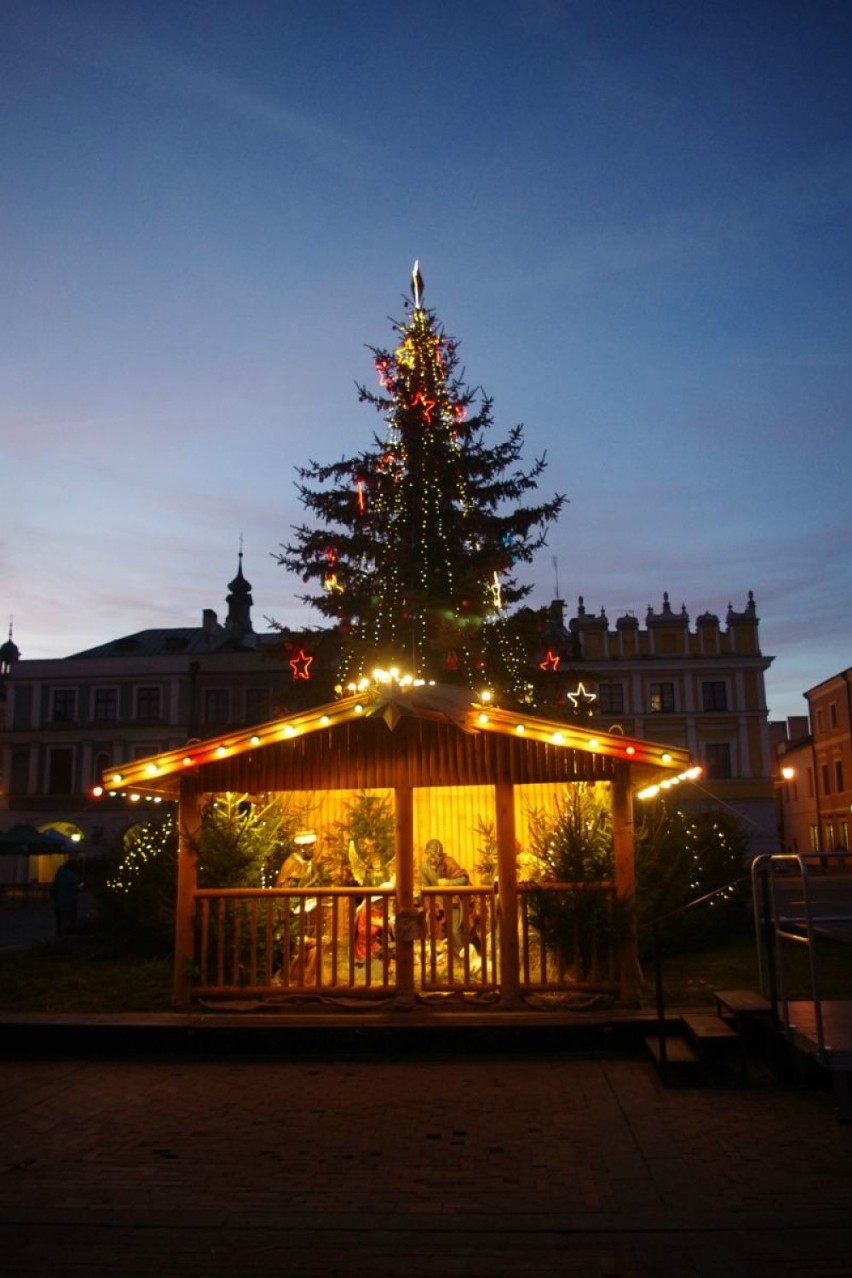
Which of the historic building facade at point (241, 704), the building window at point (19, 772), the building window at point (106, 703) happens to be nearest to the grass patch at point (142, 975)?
the historic building facade at point (241, 704)

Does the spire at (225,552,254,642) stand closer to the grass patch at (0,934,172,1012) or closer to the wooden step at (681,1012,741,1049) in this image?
the grass patch at (0,934,172,1012)

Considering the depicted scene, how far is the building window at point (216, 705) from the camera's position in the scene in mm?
53562

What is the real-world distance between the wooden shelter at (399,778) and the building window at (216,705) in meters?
43.1

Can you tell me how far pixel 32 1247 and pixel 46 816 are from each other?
169 ft

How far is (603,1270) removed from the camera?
15.8 ft

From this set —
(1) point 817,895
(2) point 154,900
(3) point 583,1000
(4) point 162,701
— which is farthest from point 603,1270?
(4) point 162,701

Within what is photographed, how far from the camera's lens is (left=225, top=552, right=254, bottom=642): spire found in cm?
6138

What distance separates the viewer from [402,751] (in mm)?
10688

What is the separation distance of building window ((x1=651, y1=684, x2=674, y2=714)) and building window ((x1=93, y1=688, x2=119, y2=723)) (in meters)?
27.1

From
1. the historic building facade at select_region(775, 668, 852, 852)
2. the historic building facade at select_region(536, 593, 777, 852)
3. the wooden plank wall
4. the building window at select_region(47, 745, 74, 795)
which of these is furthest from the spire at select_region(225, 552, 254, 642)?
the wooden plank wall

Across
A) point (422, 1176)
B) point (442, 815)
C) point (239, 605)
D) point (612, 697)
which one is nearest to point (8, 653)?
point (239, 605)

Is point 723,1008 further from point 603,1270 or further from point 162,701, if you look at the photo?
point 162,701

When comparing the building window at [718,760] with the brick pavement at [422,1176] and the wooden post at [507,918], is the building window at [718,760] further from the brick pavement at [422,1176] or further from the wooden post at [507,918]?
the brick pavement at [422,1176]

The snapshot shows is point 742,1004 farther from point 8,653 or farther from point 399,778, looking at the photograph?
point 8,653
